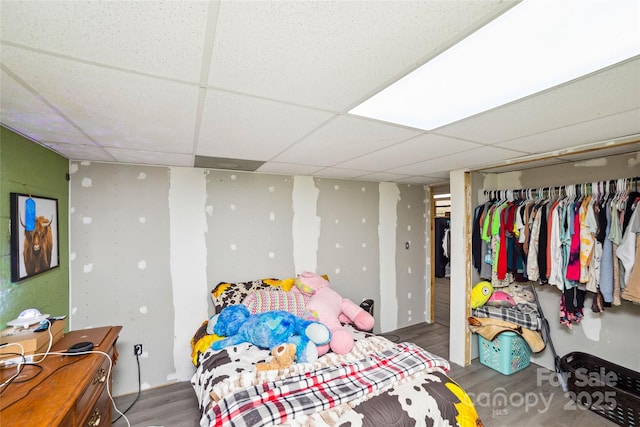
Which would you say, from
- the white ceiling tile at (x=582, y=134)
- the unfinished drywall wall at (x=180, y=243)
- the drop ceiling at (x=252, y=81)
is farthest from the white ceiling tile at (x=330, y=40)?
the unfinished drywall wall at (x=180, y=243)

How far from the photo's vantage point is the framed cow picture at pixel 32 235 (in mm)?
1559

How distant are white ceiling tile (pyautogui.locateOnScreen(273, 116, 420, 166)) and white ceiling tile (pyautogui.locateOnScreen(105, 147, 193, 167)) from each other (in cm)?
84

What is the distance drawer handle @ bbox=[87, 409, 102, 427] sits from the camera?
1.44 metres

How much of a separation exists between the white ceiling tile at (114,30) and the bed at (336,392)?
164 cm

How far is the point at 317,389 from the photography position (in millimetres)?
1590

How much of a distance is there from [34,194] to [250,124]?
159 centimetres

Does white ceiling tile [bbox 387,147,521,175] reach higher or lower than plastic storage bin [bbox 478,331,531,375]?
higher

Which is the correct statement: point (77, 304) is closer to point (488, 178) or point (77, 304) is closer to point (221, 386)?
point (221, 386)

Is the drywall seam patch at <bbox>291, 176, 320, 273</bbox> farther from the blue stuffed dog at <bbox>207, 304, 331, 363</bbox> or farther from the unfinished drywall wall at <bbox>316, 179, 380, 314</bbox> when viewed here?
the blue stuffed dog at <bbox>207, 304, 331, 363</bbox>

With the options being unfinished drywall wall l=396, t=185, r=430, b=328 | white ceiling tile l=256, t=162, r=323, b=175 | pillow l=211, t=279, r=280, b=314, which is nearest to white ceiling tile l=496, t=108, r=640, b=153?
white ceiling tile l=256, t=162, r=323, b=175

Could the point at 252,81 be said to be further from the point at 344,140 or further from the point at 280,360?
the point at 280,360

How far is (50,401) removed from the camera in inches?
45.7

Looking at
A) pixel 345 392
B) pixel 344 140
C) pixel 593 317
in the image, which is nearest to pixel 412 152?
pixel 344 140

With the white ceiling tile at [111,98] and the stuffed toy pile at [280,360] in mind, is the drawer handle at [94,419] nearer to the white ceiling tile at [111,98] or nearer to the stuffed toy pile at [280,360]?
the stuffed toy pile at [280,360]
